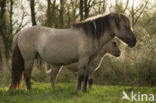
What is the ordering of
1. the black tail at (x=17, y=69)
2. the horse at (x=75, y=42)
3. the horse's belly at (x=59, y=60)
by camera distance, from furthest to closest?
→ the black tail at (x=17, y=69) < the horse's belly at (x=59, y=60) < the horse at (x=75, y=42)

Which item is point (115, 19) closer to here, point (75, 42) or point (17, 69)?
point (75, 42)

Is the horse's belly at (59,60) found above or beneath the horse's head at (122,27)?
beneath

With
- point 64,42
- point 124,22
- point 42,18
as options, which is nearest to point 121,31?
point 124,22

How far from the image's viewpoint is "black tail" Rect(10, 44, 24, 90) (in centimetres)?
750

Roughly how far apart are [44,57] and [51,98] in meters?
1.84

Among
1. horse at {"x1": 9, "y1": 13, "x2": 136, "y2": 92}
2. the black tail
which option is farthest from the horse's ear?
the black tail

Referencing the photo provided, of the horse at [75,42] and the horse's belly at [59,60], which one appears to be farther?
the horse's belly at [59,60]

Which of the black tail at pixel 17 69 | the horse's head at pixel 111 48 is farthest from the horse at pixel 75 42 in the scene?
the horse's head at pixel 111 48

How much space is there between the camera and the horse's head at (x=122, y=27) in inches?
269

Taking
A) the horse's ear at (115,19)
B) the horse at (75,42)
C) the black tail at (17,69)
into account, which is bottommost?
the black tail at (17,69)

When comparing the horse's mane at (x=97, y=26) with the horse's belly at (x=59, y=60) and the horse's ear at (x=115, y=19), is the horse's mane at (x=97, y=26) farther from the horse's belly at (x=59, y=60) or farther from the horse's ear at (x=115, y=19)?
the horse's belly at (x=59, y=60)

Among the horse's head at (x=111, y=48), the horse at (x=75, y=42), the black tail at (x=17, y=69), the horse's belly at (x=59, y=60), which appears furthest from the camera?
the horse's head at (x=111, y=48)

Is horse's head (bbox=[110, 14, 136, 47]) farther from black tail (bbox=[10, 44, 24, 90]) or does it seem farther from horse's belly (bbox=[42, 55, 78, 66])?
black tail (bbox=[10, 44, 24, 90])

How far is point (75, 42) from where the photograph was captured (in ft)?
22.6
